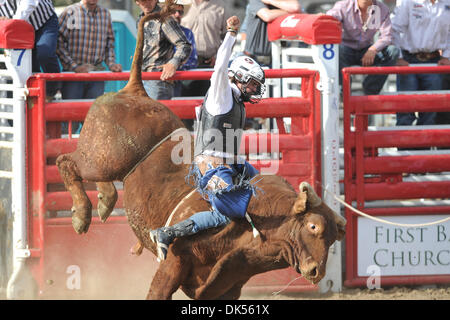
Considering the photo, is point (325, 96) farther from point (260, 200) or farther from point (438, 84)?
point (260, 200)

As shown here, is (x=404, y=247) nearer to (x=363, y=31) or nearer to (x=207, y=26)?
(x=363, y=31)

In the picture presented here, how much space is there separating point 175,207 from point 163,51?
90.1 inches

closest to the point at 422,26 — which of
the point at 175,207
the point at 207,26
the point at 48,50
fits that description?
the point at 207,26

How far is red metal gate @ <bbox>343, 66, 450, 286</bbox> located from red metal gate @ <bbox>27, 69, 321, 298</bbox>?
0.33m

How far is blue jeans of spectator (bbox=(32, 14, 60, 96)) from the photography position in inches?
299

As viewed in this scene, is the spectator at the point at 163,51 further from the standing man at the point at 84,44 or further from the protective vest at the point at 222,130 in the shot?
the protective vest at the point at 222,130

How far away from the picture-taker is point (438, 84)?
322 inches

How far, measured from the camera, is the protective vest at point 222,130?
5.47 metres

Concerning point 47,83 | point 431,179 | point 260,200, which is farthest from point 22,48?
point 431,179

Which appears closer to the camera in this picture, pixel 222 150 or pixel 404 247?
pixel 222 150

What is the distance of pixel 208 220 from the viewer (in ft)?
18.2

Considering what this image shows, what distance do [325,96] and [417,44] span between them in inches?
55.1

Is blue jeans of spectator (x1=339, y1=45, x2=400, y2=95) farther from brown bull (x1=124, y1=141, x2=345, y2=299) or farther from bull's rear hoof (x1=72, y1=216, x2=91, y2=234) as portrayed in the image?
bull's rear hoof (x1=72, y1=216, x2=91, y2=234)

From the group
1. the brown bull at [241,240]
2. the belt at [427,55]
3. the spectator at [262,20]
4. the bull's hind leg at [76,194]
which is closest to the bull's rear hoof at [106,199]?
the bull's hind leg at [76,194]
